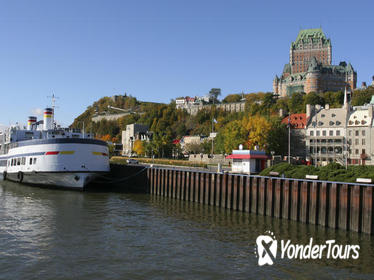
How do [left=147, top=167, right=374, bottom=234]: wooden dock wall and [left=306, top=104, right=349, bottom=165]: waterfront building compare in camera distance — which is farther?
[left=306, top=104, right=349, bottom=165]: waterfront building

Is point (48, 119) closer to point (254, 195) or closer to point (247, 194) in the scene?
point (247, 194)

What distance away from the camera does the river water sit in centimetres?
1773

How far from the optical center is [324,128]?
8750 centimetres

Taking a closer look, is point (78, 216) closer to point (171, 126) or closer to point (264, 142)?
point (264, 142)

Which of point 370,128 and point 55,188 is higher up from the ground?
point 370,128

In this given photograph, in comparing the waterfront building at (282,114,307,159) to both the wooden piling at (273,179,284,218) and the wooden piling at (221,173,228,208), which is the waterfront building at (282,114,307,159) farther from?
the wooden piling at (273,179,284,218)

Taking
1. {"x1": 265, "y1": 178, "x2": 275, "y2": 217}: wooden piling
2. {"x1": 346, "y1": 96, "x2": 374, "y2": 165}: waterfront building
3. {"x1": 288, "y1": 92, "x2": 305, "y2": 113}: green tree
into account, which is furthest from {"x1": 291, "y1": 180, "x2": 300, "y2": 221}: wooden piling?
{"x1": 288, "y1": 92, "x2": 305, "y2": 113}: green tree

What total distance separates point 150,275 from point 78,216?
14.4m

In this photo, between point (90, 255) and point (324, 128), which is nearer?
point (90, 255)

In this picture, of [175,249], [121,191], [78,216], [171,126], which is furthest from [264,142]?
[171,126]

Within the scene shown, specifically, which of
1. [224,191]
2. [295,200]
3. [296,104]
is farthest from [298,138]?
[295,200]

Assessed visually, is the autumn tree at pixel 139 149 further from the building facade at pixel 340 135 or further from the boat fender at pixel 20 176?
the boat fender at pixel 20 176

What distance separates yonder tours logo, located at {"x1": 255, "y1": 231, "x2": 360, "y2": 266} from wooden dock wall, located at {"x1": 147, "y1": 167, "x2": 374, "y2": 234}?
326 cm

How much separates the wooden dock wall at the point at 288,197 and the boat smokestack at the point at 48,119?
84.8 feet
